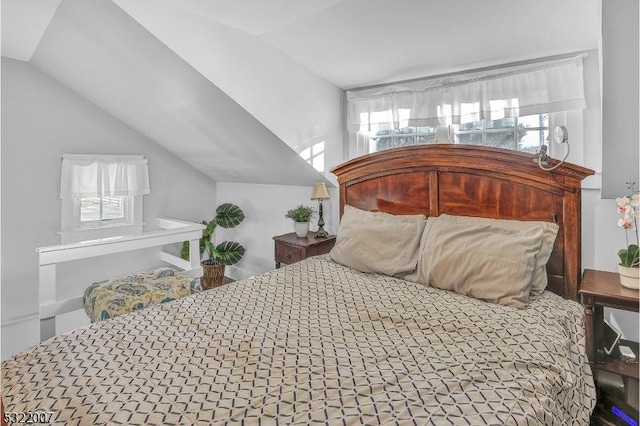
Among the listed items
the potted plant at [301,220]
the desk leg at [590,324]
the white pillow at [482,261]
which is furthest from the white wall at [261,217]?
the desk leg at [590,324]

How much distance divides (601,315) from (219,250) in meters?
3.52

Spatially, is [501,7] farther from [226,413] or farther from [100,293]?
[100,293]

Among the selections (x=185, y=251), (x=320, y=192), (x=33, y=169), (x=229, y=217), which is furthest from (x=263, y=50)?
(x=185, y=251)

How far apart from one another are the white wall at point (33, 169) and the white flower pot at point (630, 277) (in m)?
4.17

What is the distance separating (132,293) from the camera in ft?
7.72

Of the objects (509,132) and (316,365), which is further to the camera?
(509,132)

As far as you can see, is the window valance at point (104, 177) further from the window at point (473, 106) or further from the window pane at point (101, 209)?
the window at point (473, 106)

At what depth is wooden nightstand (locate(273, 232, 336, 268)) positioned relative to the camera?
10.0 feet

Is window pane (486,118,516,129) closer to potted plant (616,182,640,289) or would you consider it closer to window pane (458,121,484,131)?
window pane (458,121,484,131)

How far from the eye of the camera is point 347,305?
179 centimetres

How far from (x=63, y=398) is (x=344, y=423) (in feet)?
2.68

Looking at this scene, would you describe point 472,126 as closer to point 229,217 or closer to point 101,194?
point 229,217

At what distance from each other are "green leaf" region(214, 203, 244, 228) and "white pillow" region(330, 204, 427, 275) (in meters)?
1.97

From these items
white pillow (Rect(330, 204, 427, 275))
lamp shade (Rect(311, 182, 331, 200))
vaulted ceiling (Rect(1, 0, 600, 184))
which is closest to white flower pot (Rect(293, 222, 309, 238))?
lamp shade (Rect(311, 182, 331, 200))
